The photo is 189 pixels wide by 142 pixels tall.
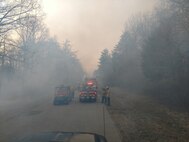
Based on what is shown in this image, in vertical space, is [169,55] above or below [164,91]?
above

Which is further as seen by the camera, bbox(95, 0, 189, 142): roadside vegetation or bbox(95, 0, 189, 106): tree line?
bbox(95, 0, 189, 106): tree line

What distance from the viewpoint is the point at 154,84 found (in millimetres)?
50375

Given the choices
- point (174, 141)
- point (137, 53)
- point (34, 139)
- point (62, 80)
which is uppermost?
point (137, 53)

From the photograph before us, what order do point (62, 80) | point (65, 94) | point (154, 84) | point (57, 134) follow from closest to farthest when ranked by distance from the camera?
point (57, 134)
point (65, 94)
point (154, 84)
point (62, 80)

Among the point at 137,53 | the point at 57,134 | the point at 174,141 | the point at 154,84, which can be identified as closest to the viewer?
the point at 57,134

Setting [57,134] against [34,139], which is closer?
[34,139]

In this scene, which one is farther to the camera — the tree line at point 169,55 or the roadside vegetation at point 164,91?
the tree line at point 169,55

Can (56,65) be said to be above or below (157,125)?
above

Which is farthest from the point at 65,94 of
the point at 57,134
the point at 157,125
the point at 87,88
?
the point at 57,134

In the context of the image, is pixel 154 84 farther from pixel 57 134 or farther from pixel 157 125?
pixel 57 134

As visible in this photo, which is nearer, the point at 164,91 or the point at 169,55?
the point at 169,55

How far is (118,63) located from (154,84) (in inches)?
2001

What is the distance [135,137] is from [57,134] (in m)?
10.9

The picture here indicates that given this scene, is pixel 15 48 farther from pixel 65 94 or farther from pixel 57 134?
pixel 57 134
